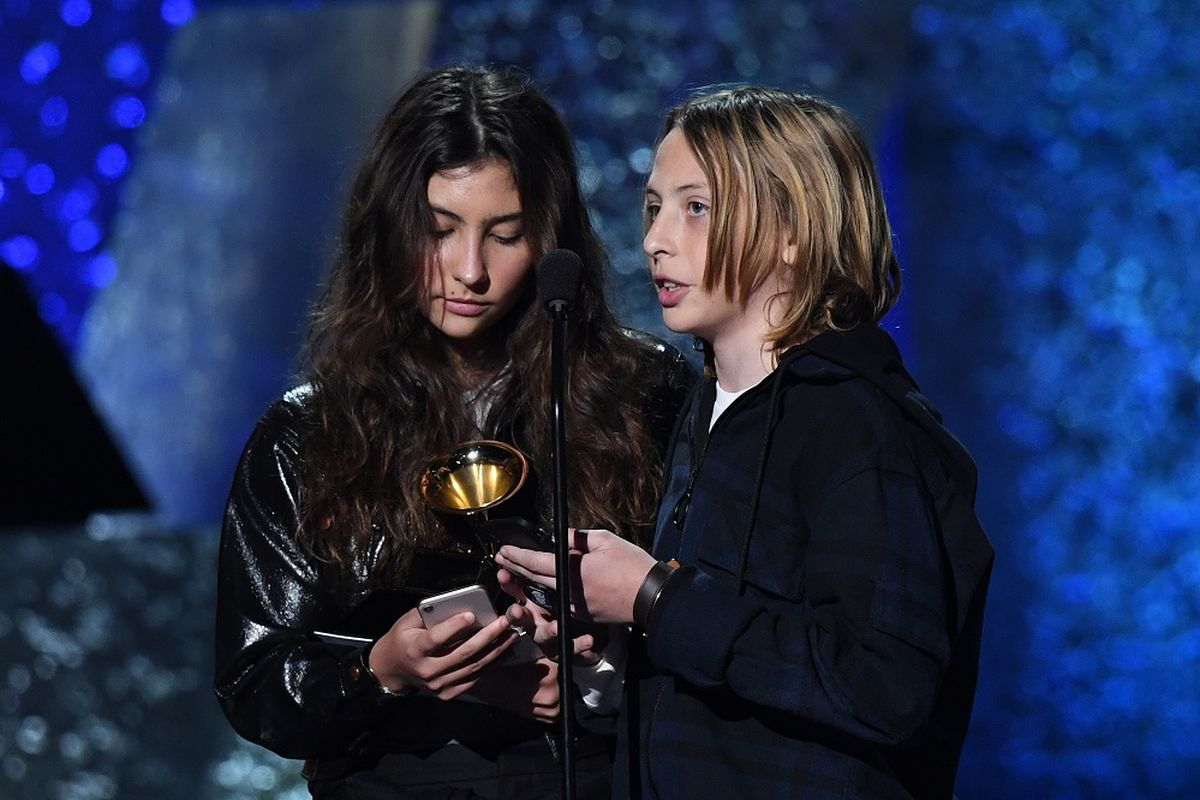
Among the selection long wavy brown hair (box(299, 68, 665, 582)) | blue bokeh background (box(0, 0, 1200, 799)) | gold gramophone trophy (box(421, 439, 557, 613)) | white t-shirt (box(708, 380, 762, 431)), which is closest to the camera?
white t-shirt (box(708, 380, 762, 431))

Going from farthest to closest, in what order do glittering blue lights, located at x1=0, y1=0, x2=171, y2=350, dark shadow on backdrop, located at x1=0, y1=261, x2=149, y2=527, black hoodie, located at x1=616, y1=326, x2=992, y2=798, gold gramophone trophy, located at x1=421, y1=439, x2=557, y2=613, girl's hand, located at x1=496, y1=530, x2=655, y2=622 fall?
glittering blue lights, located at x1=0, y1=0, x2=171, y2=350, dark shadow on backdrop, located at x1=0, y1=261, x2=149, y2=527, gold gramophone trophy, located at x1=421, y1=439, x2=557, y2=613, girl's hand, located at x1=496, y1=530, x2=655, y2=622, black hoodie, located at x1=616, y1=326, x2=992, y2=798

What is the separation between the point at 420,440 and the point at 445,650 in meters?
0.37

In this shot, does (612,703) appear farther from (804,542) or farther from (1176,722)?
(1176,722)

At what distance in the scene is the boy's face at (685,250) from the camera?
56.1 inches

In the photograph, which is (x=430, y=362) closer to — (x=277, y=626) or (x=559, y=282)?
(x=277, y=626)

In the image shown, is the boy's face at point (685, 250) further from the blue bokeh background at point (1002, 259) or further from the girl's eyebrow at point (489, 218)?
the blue bokeh background at point (1002, 259)

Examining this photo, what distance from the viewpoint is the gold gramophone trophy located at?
1562 millimetres

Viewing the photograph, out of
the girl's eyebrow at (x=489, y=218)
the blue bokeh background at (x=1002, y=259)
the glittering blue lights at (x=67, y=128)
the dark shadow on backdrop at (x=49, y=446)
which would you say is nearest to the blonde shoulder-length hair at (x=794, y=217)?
the girl's eyebrow at (x=489, y=218)

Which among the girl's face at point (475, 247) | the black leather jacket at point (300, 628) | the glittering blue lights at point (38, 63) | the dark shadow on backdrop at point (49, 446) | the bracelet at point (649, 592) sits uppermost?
the glittering blue lights at point (38, 63)

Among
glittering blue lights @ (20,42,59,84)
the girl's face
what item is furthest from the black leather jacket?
glittering blue lights @ (20,42,59,84)

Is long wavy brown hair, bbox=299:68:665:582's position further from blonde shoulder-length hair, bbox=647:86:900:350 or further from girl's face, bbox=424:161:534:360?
blonde shoulder-length hair, bbox=647:86:900:350

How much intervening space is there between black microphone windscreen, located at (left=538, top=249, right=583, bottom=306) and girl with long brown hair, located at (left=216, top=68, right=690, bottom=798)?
0.32 m

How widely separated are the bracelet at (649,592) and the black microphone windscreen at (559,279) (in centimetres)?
28

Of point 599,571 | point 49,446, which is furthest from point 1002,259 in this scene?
point 599,571
